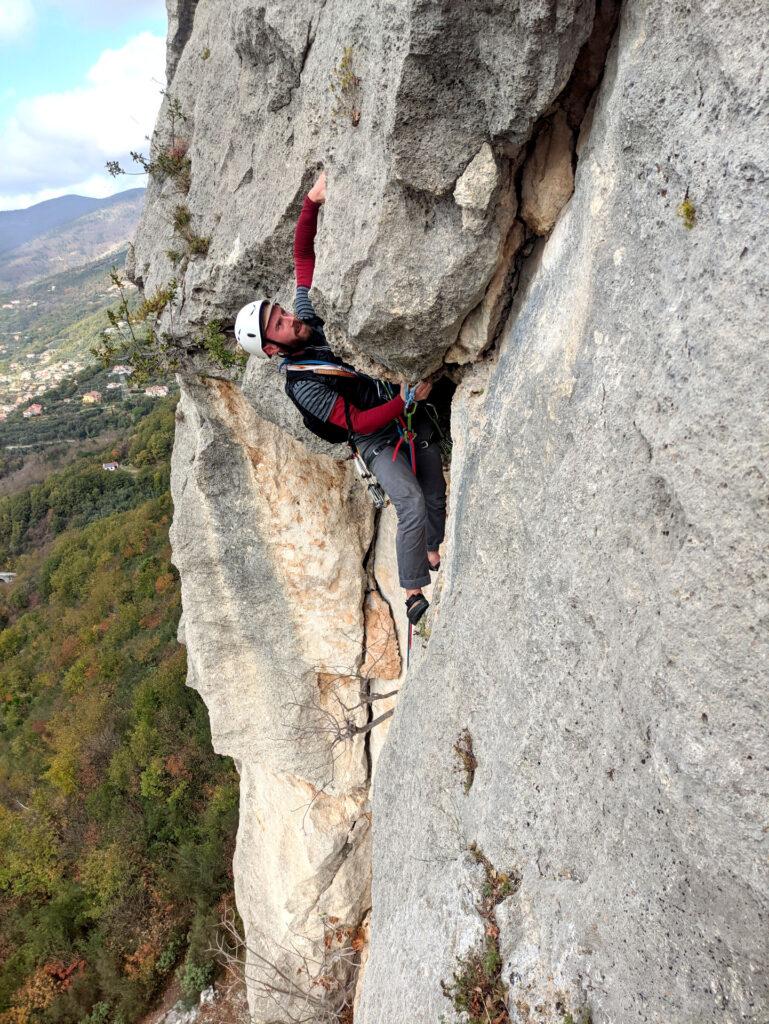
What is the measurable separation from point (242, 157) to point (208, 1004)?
15892 mm

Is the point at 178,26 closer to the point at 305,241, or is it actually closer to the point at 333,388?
the point at 305,241

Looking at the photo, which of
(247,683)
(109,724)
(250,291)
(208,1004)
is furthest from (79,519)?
(250,291)

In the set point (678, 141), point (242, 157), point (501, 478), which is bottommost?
point (501, 478)

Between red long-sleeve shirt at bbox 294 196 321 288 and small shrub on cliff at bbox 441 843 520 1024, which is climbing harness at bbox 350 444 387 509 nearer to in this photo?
red long-sleeve shirt at bbox 294 196 321 288

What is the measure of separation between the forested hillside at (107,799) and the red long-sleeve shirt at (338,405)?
48.4 feet

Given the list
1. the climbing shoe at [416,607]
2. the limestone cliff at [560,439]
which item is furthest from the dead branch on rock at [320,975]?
the climbing shoe at [416,607]

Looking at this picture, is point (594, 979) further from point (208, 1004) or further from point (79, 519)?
point (79, 519)

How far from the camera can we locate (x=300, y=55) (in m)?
4.70

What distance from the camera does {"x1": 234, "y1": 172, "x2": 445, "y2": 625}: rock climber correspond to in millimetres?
4605

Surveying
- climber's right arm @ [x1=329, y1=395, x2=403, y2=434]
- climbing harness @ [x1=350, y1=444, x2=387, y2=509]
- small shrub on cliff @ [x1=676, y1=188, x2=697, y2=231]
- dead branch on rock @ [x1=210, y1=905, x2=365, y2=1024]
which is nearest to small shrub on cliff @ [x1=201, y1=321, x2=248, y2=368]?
climbing harness @ [x1=350, y1=444, x2=387, y2=509]

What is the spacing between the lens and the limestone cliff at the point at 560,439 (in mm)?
2158

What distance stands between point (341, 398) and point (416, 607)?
6.07 feet

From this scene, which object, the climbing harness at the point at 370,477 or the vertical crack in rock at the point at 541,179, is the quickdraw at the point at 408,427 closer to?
the climbing harness at the point at 370,477

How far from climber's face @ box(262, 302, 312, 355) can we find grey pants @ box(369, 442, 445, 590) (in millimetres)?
1138
